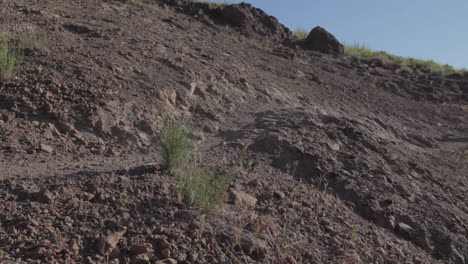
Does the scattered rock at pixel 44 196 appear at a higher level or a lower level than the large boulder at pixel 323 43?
lower

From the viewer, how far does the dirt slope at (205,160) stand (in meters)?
3.08

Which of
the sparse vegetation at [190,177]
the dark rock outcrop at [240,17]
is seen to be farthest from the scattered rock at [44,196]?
the dark rock outcrop at [240,17]

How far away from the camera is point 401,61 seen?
52.3ft

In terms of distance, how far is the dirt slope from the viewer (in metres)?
3.08

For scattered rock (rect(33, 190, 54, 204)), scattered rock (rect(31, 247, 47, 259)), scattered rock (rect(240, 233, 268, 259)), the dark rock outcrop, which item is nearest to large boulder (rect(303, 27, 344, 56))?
the dark rock outcrop

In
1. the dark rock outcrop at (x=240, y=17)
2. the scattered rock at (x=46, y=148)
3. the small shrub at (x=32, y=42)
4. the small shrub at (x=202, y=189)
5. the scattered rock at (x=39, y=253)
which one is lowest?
the scattered rock at (x=46, y=148)

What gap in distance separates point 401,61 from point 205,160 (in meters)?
13.0

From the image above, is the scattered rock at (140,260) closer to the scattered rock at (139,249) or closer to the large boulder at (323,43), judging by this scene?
the scattered rock at (139,249)

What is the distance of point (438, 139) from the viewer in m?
8.98

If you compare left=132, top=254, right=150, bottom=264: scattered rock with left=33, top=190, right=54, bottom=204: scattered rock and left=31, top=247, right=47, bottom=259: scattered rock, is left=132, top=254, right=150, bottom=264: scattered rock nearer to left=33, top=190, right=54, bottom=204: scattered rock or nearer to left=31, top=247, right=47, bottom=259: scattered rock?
left=31, top=247, right=47, bottom=259: scattered rock

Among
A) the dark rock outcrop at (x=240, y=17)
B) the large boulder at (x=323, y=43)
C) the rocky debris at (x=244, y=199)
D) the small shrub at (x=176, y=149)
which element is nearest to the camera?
the rocky debris at (x=244, y=199)

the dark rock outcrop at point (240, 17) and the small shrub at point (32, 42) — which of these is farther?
the dark rock outcrop at point (240, 17)

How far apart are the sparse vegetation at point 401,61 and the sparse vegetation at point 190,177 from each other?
11349 millimetres

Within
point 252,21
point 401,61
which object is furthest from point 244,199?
point 401,61
